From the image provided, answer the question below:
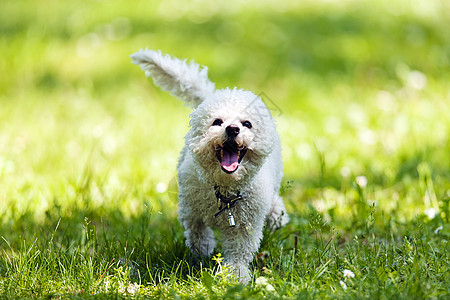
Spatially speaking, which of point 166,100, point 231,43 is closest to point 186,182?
point 166,100

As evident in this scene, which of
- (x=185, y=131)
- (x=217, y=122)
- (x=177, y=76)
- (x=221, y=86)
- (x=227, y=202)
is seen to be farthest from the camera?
(x=221, y=86)

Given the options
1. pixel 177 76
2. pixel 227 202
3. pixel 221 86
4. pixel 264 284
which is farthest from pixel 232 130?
pixel 221 86

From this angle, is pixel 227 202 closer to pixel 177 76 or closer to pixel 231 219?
pixel 231 219

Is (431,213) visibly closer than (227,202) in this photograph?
No

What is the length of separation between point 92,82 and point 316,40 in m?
3.66

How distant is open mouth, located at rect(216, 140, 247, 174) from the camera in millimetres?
3051

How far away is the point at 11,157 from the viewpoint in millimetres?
5508

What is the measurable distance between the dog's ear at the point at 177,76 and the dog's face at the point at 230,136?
0.71 meters

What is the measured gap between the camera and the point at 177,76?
155 inches

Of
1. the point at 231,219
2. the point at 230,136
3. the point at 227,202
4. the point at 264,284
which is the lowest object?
the point at 264,284

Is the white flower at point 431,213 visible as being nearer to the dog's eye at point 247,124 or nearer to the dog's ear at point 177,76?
the dog's eye at point 247,124

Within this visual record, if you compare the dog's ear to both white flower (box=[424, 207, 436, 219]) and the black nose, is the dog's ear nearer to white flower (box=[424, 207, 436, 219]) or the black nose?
the black nose

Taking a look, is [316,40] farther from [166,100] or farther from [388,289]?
[388,289]

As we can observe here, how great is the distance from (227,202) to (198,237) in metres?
0.48
